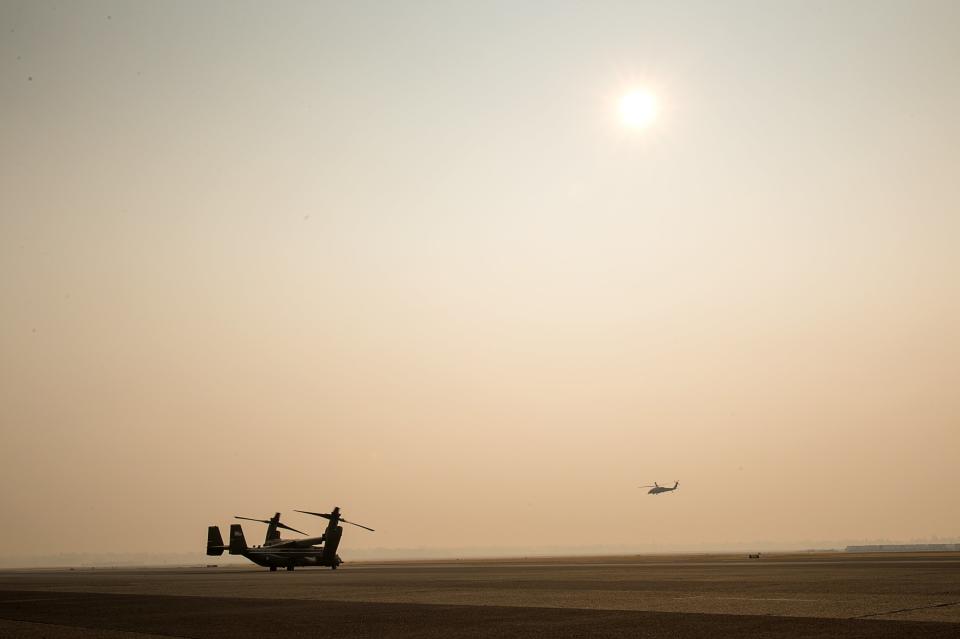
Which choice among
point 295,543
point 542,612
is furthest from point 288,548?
point 542,612

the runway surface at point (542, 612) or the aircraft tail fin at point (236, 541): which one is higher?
the aircraft tail fin at point (236, 541)

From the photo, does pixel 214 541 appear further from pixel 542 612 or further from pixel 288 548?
pixel 542 612

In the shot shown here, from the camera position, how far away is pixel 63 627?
19578mm

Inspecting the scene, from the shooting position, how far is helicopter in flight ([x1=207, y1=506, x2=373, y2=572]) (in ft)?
240

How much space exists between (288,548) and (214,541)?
9125 mm

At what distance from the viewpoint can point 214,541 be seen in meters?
77.7

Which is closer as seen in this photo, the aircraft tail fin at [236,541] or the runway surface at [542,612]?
the runway surface at [542,612]

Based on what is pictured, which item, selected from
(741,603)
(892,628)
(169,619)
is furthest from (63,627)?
(892,628)

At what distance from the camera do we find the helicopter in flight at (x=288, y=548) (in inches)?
2874

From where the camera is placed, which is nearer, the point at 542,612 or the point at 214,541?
the point at 542,612

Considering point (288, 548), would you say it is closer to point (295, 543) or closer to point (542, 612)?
point (295, 543)

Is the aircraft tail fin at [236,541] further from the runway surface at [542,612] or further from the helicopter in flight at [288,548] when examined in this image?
the runway surface at [542,612]

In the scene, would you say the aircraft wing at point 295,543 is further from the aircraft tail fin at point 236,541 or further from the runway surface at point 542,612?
the runway surface at point 542,612

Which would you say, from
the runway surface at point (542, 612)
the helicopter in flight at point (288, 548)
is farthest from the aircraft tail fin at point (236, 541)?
A: the runway surface at point (542, 612)
